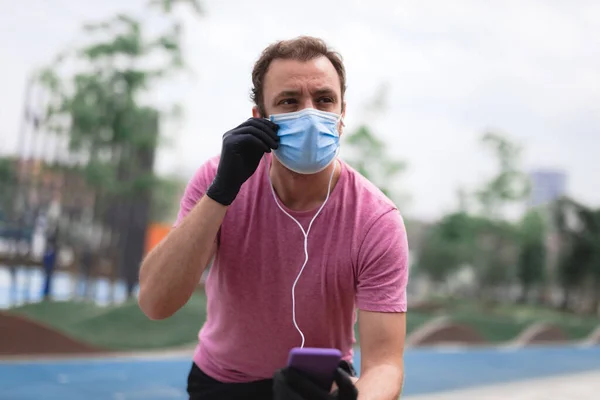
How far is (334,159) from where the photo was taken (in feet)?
5.98

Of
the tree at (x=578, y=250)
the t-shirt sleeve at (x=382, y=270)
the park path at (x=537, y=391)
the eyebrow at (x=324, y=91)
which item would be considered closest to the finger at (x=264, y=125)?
the eyebrow at (x=324, y=91)

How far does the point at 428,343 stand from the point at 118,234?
6448 millimetres

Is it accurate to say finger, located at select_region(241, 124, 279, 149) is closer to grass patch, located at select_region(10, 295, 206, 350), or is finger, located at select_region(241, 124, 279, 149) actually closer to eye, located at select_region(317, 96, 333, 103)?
eye, located at select_region(317, 96, 333, 103)

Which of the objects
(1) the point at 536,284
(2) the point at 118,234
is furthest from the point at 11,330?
(1) the point at 536,284

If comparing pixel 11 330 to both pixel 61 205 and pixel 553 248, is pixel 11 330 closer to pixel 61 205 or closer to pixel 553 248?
pixel 61 205

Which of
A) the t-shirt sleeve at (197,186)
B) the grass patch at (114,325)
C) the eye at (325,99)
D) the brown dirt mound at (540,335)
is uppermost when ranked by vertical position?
the eye at (325,99)

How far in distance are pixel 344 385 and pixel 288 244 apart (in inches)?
24.8

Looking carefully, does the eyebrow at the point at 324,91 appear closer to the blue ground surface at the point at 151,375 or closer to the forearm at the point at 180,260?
the forearm at the point at 180,260

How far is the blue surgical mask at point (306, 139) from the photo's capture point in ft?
5.64

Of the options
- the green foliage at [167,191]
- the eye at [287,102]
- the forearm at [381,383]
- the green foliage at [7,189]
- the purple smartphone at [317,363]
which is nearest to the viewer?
the purple smartphone at [317,363]

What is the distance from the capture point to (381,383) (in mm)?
1560

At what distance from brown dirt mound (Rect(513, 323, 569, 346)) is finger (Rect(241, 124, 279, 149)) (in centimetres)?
1528

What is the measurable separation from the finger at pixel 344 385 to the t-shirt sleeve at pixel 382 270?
50 cm

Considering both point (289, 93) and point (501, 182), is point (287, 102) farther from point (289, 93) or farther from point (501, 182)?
point (501, 182)
